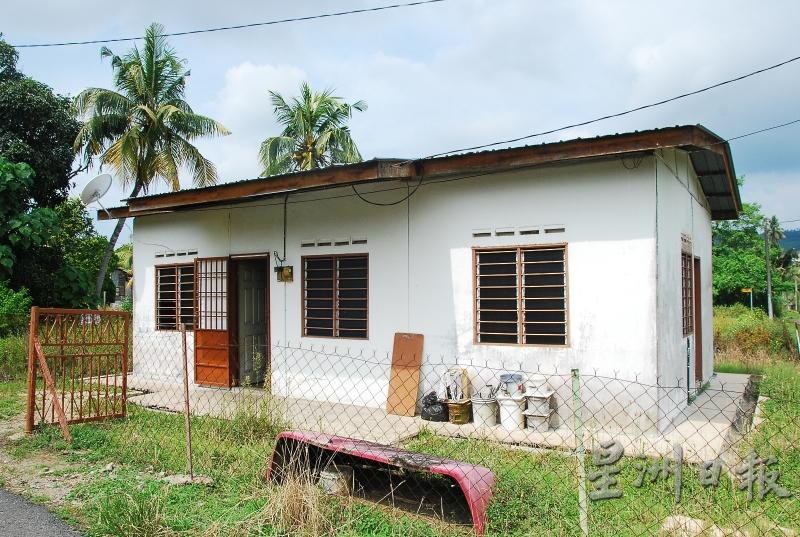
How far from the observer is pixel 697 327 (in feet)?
32.1

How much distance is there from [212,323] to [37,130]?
997 centimetres

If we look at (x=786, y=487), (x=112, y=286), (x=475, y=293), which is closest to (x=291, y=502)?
(x=786, y=487)

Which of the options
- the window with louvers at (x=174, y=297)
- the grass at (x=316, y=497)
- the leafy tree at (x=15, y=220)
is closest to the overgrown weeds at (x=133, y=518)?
the grass at (x=316, y=497)

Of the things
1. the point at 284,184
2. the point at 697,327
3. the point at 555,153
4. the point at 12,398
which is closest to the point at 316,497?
the point at 555,153

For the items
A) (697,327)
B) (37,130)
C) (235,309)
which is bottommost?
(697,327)

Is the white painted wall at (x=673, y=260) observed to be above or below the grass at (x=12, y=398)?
above

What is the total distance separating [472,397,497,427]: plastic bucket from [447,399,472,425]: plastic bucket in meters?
0.14

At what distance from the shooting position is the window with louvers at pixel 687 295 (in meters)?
8.55

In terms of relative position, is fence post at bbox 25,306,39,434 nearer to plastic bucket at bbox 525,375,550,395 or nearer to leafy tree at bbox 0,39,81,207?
plastic bucket at bbox 525,375,550,395

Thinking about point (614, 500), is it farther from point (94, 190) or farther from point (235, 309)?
point (94, 190)

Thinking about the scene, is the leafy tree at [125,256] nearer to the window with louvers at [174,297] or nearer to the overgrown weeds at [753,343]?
the window with louvers at [174,297]

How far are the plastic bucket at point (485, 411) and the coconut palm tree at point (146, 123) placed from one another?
14.7 m

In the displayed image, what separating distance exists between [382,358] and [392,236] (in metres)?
1.71

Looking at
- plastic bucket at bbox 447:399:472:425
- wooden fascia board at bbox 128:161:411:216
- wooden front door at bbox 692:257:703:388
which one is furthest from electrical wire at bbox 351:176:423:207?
wooden front door at bbox 692:257:703:388
